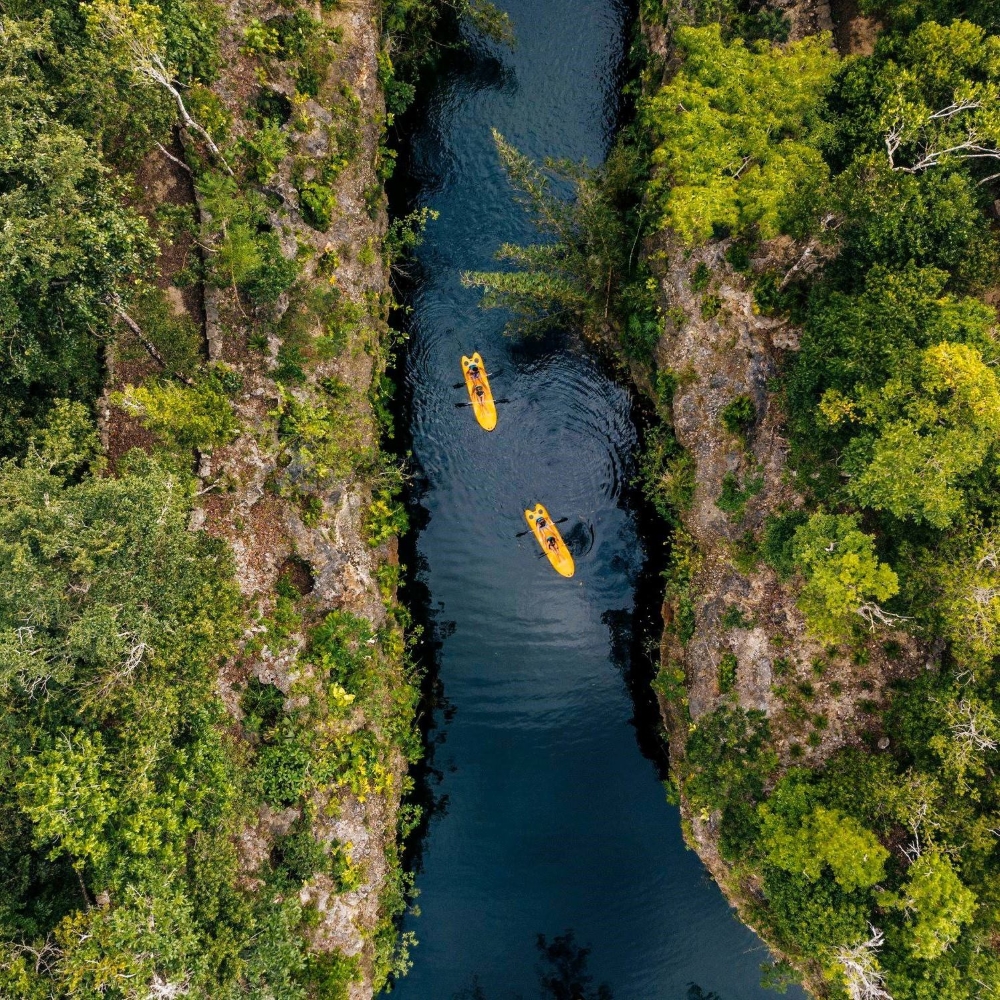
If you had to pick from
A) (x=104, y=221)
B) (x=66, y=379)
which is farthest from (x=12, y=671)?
(x=104, y=221)

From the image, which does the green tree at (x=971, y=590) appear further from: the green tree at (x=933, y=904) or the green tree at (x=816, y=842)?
the green tree at (x=816, y=842)

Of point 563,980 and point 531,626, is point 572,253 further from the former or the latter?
point 563,980

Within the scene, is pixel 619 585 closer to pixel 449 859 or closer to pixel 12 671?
pixel 449 859

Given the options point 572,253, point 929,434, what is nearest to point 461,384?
point 572,253

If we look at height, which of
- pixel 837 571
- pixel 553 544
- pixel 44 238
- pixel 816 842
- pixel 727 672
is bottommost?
pixel 816 842

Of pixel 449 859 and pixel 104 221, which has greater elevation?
pixel 104 221

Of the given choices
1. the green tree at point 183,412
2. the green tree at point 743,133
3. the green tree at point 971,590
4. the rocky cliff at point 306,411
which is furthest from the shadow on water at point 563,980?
the green tree at point 743,133
